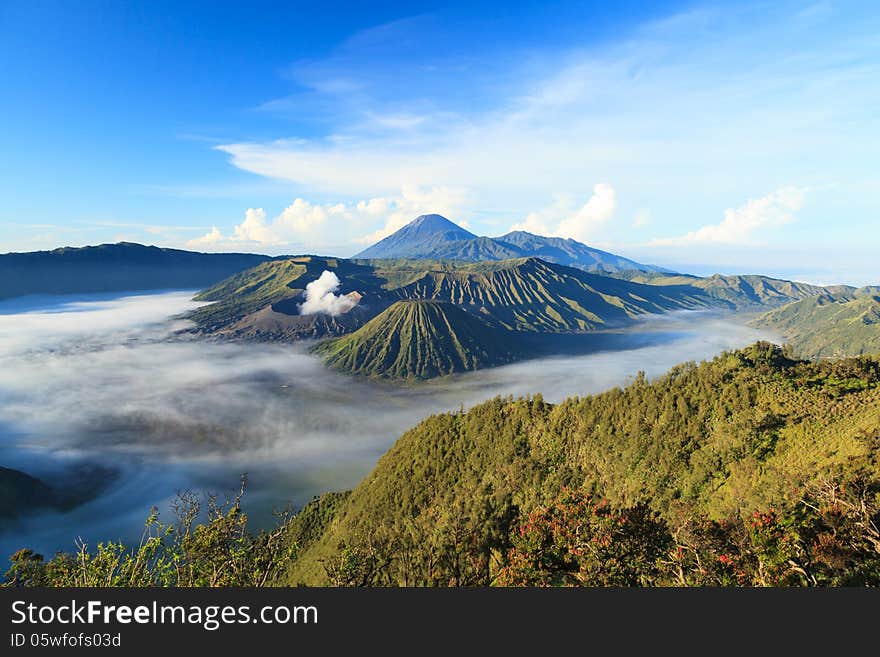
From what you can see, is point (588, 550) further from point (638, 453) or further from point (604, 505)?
point (638, 453)

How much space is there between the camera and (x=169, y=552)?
878 inches

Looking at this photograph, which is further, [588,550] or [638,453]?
[638,453]

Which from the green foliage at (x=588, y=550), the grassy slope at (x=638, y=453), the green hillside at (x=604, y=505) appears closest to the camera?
the green hillside at (x=604, y=505)

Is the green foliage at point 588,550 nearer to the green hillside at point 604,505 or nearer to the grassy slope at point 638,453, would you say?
the green hillside at point 604,505

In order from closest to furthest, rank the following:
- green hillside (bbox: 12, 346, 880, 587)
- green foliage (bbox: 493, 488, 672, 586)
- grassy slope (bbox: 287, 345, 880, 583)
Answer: green hillside (bbox: 12, 346, 880, 587)
green foliage (bbox: 493, 488, 672, 586)
grassy slope (bbox: 287, 345, 880, 583)

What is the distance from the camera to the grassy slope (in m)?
43.9

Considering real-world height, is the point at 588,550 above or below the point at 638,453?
above

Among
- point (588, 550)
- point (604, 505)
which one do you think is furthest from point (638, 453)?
point (588, 550)

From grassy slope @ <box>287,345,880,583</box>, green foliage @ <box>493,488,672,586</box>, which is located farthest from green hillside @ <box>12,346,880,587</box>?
grassy slope @ <box>287,345,880,583</box>

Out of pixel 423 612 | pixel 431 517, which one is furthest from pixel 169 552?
pixel 431 517

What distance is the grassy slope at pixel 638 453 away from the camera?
144 feet

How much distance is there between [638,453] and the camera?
6341 cm

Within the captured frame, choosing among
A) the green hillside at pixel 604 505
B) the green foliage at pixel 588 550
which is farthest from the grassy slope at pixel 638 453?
the green foliage at pixel 588 550

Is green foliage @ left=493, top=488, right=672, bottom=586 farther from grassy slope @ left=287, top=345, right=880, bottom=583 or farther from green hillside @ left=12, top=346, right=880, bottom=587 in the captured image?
grassy slope @ left=287, top=345, right=880, bottom=583
